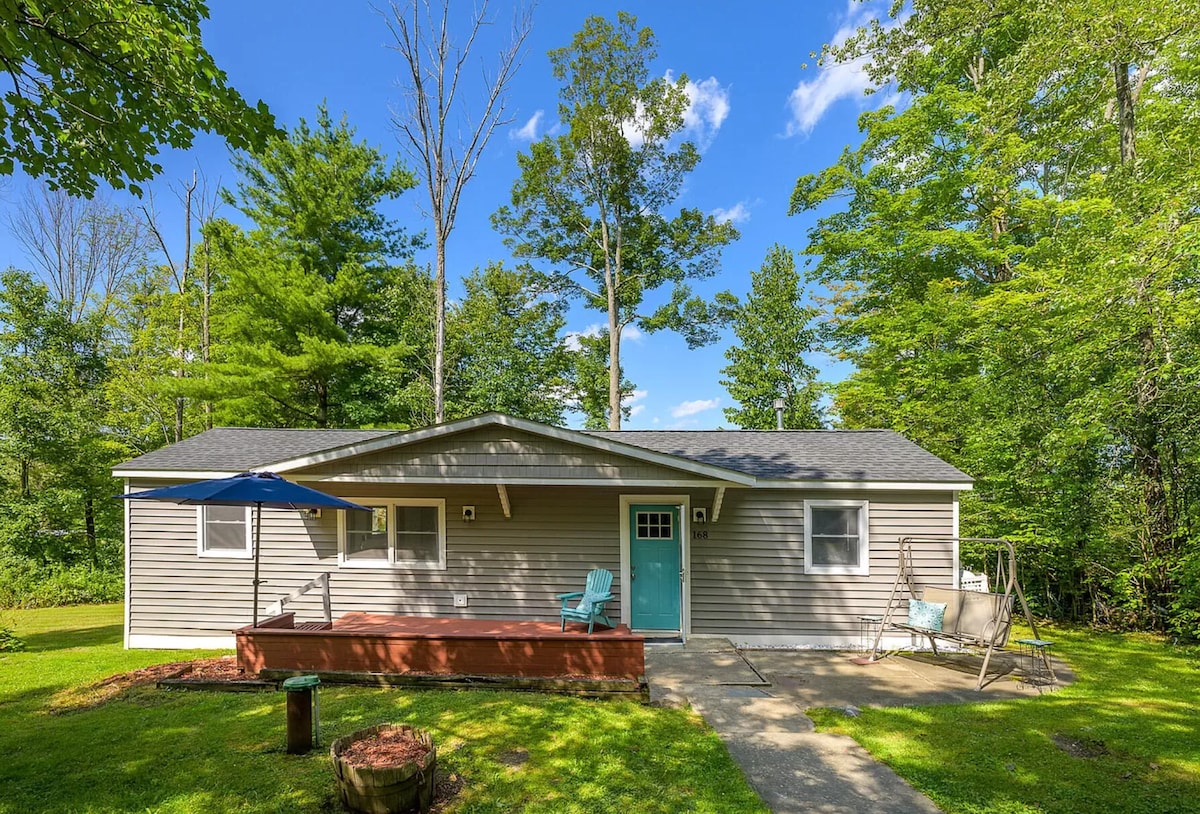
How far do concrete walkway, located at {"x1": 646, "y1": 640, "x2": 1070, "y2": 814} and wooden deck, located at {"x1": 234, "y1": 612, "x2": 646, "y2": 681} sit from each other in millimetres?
629

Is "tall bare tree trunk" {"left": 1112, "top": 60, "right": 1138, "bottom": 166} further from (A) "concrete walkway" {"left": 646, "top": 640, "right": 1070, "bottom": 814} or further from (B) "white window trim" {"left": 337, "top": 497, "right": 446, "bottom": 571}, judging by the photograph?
(B) "white window trim" {"left": 337, "top": 497, "right": 446, "bottom": 571}

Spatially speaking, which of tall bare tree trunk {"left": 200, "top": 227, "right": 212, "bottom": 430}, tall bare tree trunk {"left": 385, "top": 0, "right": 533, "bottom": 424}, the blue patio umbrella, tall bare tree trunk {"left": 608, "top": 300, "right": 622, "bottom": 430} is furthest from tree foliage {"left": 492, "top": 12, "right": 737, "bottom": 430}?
the blue patio umbrella

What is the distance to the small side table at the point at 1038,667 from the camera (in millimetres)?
5934

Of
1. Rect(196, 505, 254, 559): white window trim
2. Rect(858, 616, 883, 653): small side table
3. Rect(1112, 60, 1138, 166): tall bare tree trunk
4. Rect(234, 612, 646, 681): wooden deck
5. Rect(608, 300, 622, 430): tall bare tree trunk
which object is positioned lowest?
Rect(858, 616, 883, 653): small side table

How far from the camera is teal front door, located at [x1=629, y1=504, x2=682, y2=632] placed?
788 centimetres

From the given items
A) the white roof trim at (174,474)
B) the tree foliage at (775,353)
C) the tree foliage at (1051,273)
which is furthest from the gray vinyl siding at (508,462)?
the tree foliage at (775,353)

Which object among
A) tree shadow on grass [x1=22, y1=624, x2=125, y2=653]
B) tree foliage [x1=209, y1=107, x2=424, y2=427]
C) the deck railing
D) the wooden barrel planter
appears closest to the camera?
the wooden barrel planter

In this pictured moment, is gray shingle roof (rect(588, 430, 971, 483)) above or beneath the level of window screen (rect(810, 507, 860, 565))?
above

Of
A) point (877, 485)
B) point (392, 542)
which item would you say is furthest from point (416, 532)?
point (877, 485)

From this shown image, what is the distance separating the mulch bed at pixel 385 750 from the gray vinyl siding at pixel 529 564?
4.14m

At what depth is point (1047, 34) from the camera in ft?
28.7

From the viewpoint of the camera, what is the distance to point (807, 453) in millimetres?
9000

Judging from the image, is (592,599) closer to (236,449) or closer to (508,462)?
(508,462)

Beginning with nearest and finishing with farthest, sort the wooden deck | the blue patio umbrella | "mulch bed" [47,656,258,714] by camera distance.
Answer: the blue patio umbrella < "mulch bed" [47,656,258,714] < the wooden deck
